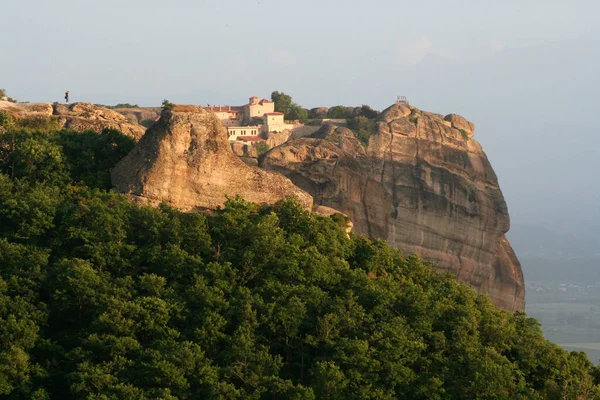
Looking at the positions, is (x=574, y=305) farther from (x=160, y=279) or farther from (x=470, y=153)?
(x=160, y=279)

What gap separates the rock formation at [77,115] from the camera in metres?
50.4

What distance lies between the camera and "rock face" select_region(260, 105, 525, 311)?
7994 centimetres

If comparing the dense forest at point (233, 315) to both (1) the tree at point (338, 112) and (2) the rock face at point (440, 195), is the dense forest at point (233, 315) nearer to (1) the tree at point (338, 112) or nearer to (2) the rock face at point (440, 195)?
(2) the rock face at point (440, 195)

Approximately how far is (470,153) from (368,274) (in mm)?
47702

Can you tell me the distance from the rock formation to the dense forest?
849 cm

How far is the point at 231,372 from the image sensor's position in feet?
107

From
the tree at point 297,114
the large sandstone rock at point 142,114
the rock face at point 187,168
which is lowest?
the rock face at point 187,168

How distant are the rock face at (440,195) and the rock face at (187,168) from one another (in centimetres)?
3097

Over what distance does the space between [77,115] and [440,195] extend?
34918 millimetres

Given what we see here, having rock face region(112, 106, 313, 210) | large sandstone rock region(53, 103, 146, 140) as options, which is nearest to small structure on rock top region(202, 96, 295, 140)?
large sandstone rock region(53, 103, 146, 140)

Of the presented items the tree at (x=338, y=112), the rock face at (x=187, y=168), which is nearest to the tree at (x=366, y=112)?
the tree at (x=338, y=112)

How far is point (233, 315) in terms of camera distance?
34906 mm

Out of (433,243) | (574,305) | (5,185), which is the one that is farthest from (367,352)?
(574,305)

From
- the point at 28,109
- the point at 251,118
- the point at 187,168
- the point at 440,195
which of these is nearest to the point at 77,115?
the point at 28,109
